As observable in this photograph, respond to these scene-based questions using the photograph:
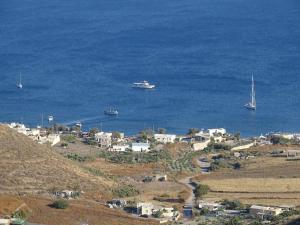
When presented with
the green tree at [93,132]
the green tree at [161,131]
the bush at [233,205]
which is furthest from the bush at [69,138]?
the bush at [233,205]

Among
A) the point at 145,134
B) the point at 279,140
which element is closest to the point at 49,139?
the point at 145,134

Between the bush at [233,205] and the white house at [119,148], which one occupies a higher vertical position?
the white house at [119,148]

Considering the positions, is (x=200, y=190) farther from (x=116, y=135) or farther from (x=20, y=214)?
(x=116, y=135)

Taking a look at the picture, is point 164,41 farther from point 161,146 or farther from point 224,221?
point 224,221

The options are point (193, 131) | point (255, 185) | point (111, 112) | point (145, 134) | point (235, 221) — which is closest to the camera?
point (235, 221)

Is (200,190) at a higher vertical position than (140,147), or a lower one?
lower

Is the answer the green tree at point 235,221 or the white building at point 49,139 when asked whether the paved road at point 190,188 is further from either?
the white building at point 49,139
